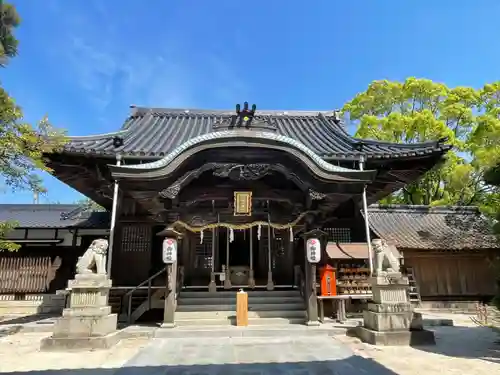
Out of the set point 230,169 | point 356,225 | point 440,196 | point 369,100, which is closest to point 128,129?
point 230,169

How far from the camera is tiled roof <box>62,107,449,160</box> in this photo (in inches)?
447

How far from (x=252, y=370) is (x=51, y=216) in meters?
17.4

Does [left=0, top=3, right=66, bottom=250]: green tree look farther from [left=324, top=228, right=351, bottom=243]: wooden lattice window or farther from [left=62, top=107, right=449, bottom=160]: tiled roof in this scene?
[left=324, top=228, right=351, bottom=243]: wooden lattice window

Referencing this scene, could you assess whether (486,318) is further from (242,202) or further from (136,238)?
(136,238)

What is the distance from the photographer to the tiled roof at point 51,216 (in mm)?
16219

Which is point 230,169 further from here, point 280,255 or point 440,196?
point 440,196

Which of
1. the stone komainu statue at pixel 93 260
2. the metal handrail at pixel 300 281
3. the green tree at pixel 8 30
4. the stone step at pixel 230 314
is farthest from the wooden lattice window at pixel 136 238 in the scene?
the green tree at pixel 8 30

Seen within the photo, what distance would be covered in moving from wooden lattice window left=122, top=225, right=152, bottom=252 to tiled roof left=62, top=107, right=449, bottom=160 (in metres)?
3.64

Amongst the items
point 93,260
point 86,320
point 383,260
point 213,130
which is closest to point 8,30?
point 93,260

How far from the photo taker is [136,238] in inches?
555

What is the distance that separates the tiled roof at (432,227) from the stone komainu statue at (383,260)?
7.80 metres

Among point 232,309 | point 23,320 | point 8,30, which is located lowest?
point 23,320

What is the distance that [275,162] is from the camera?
10.4 metres

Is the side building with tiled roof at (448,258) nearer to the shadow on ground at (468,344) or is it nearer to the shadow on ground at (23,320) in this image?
the shadow on ground at (468,344)
